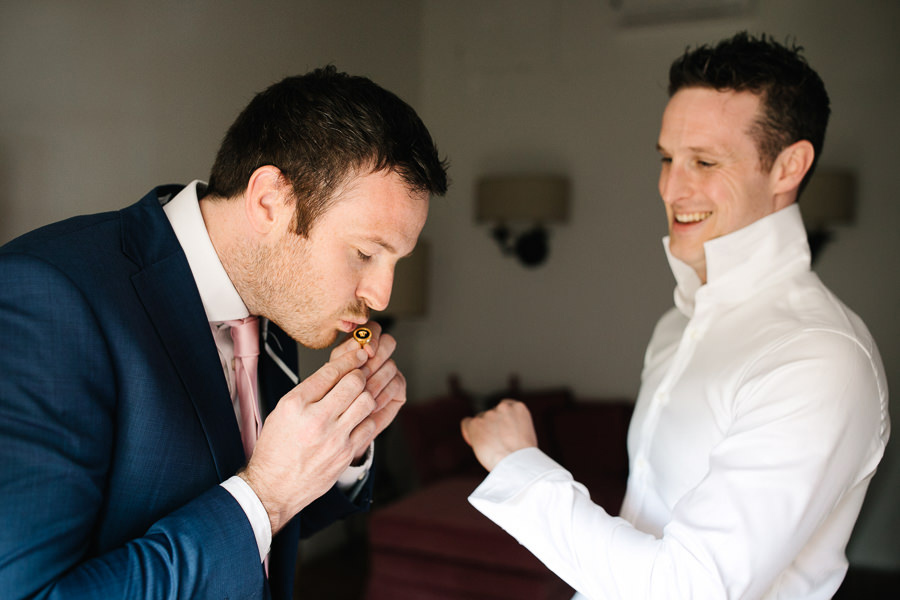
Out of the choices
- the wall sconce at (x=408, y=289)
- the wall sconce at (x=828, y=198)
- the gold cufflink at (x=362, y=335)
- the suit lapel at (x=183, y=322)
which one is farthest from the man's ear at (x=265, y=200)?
the wall sconce at (x=828, y=198)

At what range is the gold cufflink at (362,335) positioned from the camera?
134 centimetres

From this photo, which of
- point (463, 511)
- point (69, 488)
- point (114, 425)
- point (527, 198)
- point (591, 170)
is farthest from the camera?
point (591, 170)

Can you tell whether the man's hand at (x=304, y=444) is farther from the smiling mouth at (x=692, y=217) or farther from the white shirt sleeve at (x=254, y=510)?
the smiling mouth at (x=692, y=217)

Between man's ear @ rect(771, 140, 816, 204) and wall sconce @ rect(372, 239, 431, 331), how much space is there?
102 inches

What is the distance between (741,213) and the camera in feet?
4.97

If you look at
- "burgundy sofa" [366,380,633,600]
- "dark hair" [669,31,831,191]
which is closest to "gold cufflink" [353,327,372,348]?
"dark hair" [669,31,831,191]

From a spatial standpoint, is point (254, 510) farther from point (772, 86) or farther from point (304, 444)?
point (772, 86)

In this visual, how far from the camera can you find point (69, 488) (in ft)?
2.88

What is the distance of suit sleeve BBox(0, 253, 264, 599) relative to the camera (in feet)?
2.77

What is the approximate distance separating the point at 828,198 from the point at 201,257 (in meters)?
3.78

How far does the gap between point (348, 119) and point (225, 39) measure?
1.63 metres

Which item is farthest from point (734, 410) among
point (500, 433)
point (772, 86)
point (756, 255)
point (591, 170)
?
point (591, 170)

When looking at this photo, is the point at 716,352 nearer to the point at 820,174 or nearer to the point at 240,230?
the point at 240,230

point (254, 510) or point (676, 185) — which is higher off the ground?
point (676, 185)
